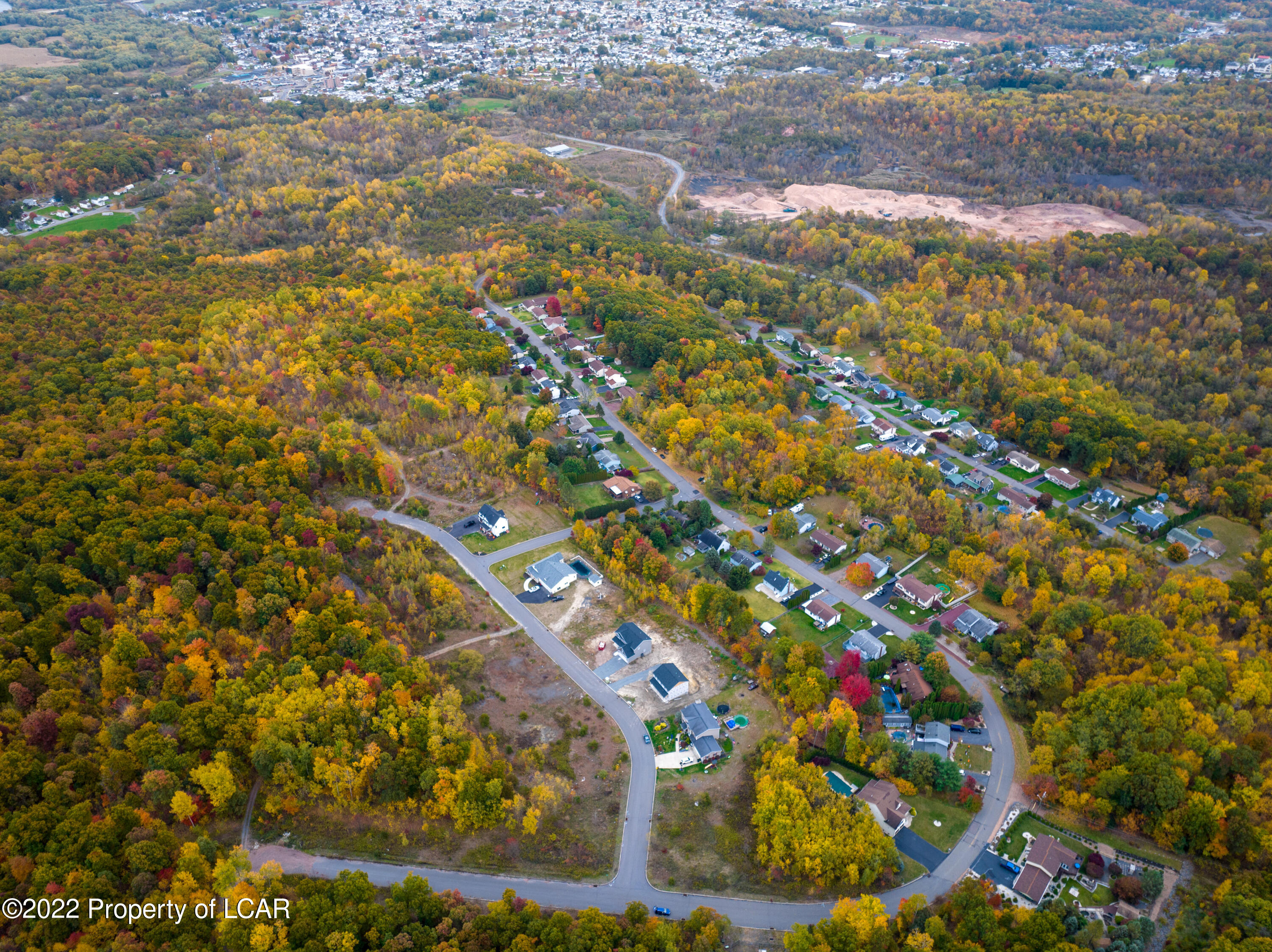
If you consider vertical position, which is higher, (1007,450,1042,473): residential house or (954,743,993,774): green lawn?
(1007,450,1042,473): residential house

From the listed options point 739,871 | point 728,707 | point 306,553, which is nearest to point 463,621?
point 306,553

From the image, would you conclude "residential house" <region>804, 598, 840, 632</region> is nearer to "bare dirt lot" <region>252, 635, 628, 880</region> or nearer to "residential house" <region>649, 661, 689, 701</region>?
"residential house" <region>649, 661, 689, 701</region>

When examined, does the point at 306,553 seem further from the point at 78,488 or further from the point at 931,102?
the point at 931,102

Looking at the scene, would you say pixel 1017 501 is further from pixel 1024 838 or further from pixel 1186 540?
pixel 1024 838

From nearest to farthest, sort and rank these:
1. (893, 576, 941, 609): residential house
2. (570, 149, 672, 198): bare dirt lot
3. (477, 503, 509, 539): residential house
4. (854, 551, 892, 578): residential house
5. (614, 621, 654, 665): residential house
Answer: (614, 621, 654, 665): residential house
(893, 576, 941, 609): residential house
(854, 551, 892, 578): residential house
(477, 503, 509, 539): residential house
(570, 149, 672, 198): bare dirt lot

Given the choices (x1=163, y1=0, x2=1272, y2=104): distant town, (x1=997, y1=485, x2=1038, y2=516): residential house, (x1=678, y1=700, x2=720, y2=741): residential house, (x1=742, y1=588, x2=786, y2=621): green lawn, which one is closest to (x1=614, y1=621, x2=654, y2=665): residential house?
(x1=678, y1=700, x2=720, y2=741): residential house

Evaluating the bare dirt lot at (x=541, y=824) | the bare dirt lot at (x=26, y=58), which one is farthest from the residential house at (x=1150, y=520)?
the bare dirt lot at (x=26, y=58)

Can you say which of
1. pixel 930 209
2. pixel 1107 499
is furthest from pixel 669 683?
pixel 930 209
